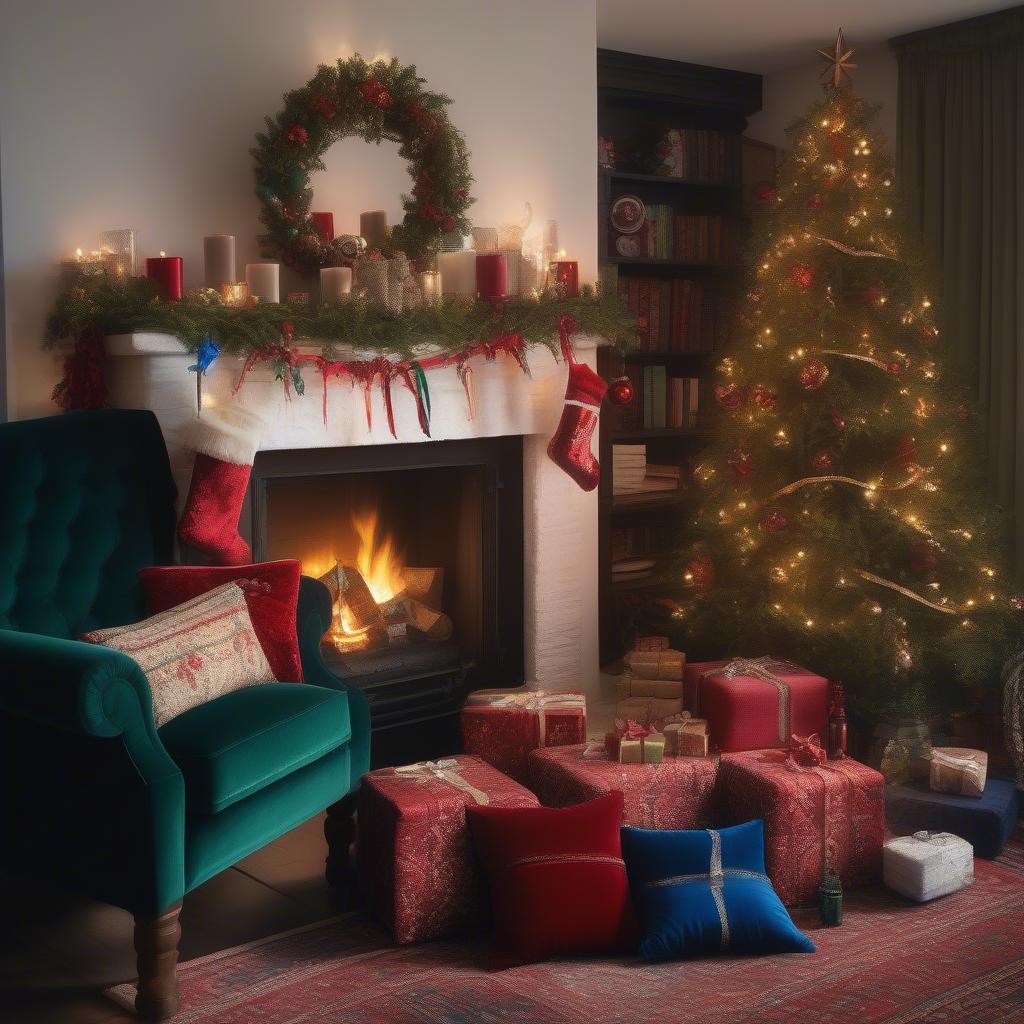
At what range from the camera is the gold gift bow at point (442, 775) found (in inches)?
112

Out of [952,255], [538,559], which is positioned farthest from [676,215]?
[538,559]

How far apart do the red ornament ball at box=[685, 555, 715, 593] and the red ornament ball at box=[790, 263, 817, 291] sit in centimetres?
95

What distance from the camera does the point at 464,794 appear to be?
282 cm

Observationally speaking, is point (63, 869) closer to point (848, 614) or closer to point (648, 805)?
point (648, 805)

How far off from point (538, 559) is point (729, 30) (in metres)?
2.04

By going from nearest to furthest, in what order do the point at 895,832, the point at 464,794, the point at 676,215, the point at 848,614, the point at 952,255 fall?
the point at 464,794
the point at 895,832
the point at 848,614
the point at 952,255
the point at 676,215

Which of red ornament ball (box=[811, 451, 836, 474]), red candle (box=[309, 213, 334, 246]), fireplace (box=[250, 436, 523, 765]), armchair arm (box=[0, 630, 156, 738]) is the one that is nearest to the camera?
armchair arm (box=[0, 630, 156, 738])

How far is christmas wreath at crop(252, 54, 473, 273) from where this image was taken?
349 cm

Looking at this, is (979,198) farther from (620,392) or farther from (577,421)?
(577,421)

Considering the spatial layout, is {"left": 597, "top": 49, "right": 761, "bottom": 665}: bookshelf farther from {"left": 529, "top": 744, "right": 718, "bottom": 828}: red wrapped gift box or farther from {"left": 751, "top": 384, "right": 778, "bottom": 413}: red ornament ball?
{"left": 529, "top": 744, "right": 718, "bottom": 828}: red wrapped gift box

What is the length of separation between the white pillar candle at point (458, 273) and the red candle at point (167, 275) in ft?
2.68

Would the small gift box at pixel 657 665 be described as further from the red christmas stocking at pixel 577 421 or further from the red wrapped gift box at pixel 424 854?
the red wrapped gift box at pixel 424 854

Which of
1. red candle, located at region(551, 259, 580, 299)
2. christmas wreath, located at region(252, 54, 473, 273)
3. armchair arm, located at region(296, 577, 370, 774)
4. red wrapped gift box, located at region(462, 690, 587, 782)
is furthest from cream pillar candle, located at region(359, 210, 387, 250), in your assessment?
red wrapped gift box, located at region(462, 690, 587, 782)

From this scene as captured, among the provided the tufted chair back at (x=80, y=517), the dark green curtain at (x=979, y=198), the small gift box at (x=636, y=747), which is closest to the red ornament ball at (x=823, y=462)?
the dark green curtain at (x=979, y=198)
